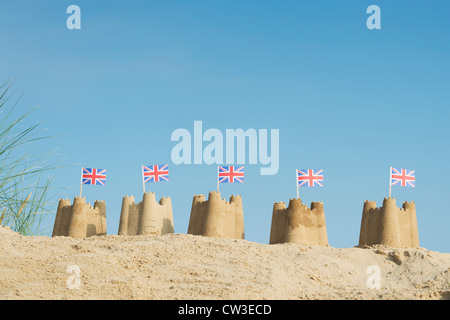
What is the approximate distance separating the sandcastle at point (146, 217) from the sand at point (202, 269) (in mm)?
1887

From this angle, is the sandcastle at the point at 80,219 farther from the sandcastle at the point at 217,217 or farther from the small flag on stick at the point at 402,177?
the small flag on stick at the point at 402,177

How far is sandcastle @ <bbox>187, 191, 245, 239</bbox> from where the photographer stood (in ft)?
74.4

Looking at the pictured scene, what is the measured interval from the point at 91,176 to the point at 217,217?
18.7 feet

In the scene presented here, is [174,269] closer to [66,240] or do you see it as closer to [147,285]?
[147,285]

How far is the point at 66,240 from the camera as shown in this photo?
774 inches

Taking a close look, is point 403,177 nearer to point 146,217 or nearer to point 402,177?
point 402,177

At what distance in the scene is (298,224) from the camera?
22.7 m

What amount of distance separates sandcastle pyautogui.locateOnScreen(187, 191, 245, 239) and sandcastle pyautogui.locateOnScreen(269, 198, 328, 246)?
58.6 inches

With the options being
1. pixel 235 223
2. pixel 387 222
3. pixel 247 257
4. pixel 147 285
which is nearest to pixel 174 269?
pixel 147 285

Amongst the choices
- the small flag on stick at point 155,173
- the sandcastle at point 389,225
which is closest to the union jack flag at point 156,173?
the small flag on stick at point 155,173

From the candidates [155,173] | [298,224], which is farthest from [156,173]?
[298,224]

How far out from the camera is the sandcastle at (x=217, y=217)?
22.7 metres
